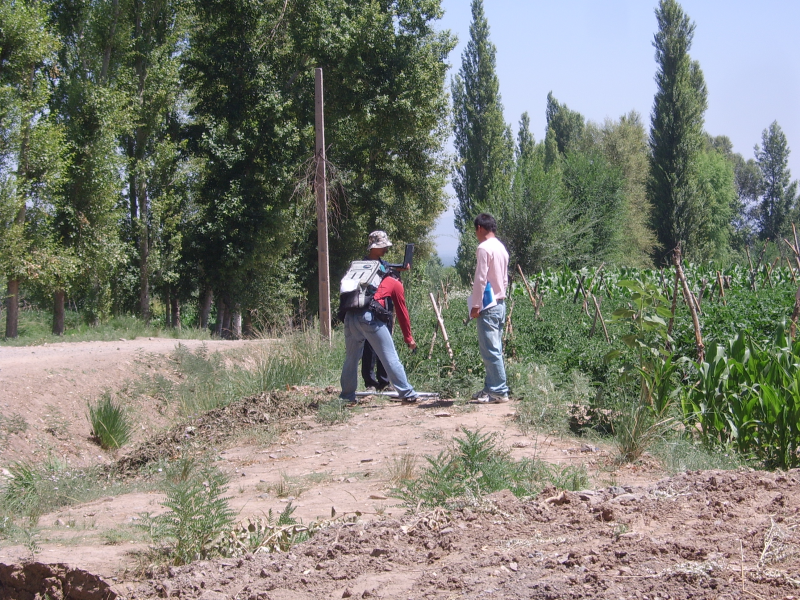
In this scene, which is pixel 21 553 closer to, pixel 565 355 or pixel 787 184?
pixel 565 355

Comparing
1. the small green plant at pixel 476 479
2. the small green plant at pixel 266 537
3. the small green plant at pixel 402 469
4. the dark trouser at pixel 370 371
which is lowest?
the small green plant at pixel 266 537

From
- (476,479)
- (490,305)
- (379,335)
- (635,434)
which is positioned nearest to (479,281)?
(490,305)

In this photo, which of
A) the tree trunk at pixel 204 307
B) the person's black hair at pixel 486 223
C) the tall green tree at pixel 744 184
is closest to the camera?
the person's black hair at pixel 486 223

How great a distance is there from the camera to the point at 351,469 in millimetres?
5746

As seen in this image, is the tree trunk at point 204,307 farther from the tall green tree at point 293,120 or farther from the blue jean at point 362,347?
the blue jean at point 362,347

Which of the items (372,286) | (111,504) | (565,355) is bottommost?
(111,504)

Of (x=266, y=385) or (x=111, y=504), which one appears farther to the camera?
(x=266, y=385)

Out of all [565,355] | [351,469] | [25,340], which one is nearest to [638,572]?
[351,469]

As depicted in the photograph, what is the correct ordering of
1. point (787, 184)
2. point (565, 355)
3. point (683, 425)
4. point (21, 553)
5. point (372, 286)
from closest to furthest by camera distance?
point (21, 553), point (683, 425), point (372, 286), point (565, 355), point (787, 184)

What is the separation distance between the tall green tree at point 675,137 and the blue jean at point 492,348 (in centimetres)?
3720

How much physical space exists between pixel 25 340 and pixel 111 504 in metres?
13.4

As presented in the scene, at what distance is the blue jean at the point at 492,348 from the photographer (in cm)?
757

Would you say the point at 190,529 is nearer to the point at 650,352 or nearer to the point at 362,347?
the point at 362,347

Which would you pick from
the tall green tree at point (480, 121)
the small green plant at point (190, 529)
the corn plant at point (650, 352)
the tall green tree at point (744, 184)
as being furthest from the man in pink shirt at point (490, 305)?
the tall green tree at point (744, 184)
